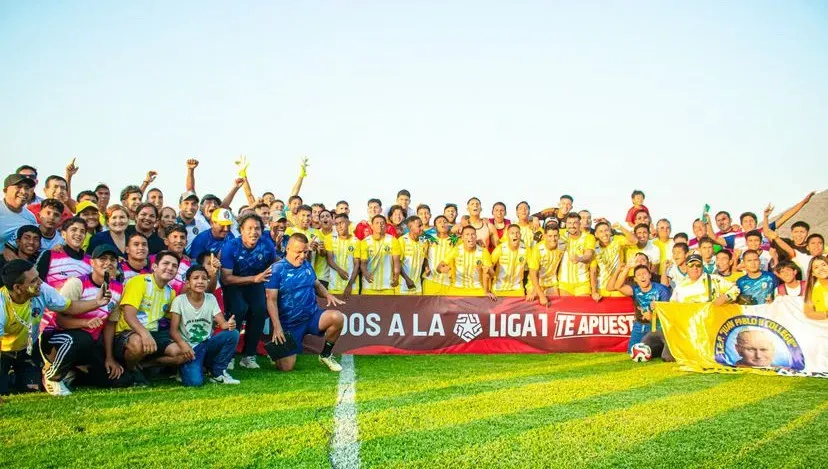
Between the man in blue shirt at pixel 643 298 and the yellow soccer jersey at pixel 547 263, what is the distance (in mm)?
1387

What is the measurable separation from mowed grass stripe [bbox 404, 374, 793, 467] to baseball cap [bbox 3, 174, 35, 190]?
6053 millimetres

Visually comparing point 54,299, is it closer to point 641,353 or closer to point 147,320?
point 147,320

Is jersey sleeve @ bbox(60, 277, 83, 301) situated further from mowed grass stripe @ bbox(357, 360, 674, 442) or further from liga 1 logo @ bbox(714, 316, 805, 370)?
liga 1 logo @ bbox(714, 316, 805, 370)

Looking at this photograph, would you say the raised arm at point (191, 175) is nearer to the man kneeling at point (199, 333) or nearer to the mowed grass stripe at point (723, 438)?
the man kneeling at point (199, 333)

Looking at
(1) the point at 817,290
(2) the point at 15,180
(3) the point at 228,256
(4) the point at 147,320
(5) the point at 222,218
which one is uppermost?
(2) the point at 15,180

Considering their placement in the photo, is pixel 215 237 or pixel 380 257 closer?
pixel 215 237

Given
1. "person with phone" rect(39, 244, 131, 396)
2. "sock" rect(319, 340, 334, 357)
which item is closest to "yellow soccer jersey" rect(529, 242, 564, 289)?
"sock" rect(319, 340, 334, 357)

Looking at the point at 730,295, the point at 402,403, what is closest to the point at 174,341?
the point at 402,403

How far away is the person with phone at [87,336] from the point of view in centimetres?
580

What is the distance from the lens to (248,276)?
786cm

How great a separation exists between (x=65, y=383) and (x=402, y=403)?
335 cm

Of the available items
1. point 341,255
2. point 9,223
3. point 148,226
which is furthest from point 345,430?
point 341,255

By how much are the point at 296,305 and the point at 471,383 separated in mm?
2568

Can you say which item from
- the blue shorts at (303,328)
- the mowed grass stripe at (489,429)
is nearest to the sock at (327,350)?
the blue shorts at (303,328)
